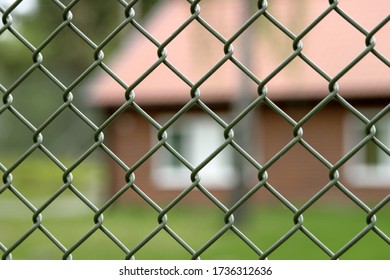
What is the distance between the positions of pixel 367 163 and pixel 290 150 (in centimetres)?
152

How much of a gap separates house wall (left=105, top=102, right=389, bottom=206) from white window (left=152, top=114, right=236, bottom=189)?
18cm

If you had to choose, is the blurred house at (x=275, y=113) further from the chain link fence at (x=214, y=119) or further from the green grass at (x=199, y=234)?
the chain link fence at (x=214, y=119)

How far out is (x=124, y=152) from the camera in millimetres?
16219

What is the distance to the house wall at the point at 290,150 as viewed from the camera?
588 inches

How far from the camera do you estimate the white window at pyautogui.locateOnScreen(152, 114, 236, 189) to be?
52.9 feet

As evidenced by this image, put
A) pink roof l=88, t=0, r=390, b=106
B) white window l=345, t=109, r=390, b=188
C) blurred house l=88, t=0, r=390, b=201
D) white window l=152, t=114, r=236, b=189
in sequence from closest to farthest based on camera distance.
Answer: pink roof l=88, t=0, r=390, b=106 < blurred house l=88, t=0, r=390, b=201 < white window l=345, t=109, r=390, b=188 < white window l=152, t=114, r=236, b=189

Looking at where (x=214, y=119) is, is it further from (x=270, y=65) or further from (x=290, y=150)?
(x=270, y=65)

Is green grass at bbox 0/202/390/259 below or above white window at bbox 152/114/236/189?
below

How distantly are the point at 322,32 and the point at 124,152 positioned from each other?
4739 millimetres

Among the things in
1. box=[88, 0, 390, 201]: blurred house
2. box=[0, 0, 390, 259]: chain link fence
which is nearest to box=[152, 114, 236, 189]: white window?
box=[88, 0, 390, 201]: blurred house

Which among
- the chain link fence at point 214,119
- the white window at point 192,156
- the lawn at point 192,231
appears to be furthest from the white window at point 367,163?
the chain link fence at point 214,119

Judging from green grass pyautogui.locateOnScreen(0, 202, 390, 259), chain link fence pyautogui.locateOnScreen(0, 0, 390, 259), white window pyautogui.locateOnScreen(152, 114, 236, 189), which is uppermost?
white window pyautogui.locateOnScreen(152, 114, 236, 189)

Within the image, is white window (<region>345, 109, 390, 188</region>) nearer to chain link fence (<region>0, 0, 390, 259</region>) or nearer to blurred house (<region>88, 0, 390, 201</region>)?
blurred house (<region>88, 0, 390, 201</region>)
